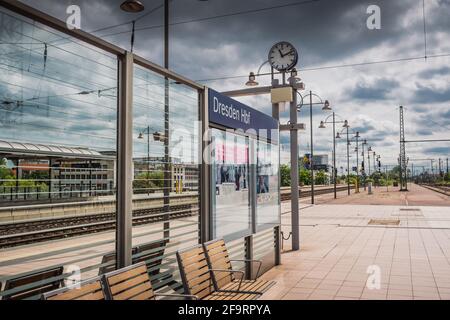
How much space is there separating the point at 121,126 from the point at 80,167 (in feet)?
1.74

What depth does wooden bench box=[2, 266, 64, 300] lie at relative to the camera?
3.19m

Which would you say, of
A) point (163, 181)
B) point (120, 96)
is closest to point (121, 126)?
point (120, 96)

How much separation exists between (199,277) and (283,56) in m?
6.98

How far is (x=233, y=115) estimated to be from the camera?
6828mm

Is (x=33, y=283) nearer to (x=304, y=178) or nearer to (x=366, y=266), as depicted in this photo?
(x=366, y=266)

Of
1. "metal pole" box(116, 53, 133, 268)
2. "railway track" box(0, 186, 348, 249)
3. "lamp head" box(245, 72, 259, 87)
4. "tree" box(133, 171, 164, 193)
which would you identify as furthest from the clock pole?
"metal pole" box(116, 53, 133, 268)

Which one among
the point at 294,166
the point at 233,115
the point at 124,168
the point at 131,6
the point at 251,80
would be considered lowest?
the point at 124,168

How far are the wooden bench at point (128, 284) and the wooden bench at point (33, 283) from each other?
1.27 feet

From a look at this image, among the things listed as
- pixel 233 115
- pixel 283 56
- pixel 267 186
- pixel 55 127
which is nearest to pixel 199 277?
pixel 55 127

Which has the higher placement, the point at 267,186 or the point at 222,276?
the point at 267,186

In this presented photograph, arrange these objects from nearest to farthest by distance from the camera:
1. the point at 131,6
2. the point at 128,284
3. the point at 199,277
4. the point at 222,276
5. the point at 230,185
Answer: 1. the point at 128,284
2. the point at 199,277
3. the point at 222,276
4. the point at 230,185
5. the point at 131,6

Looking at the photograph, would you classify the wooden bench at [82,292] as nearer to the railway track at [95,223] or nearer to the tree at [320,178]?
the railway track at [95,223]

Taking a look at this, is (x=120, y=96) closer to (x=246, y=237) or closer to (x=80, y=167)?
(x=80, y=167)

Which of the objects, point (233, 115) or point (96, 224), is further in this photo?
point (233, 115)
